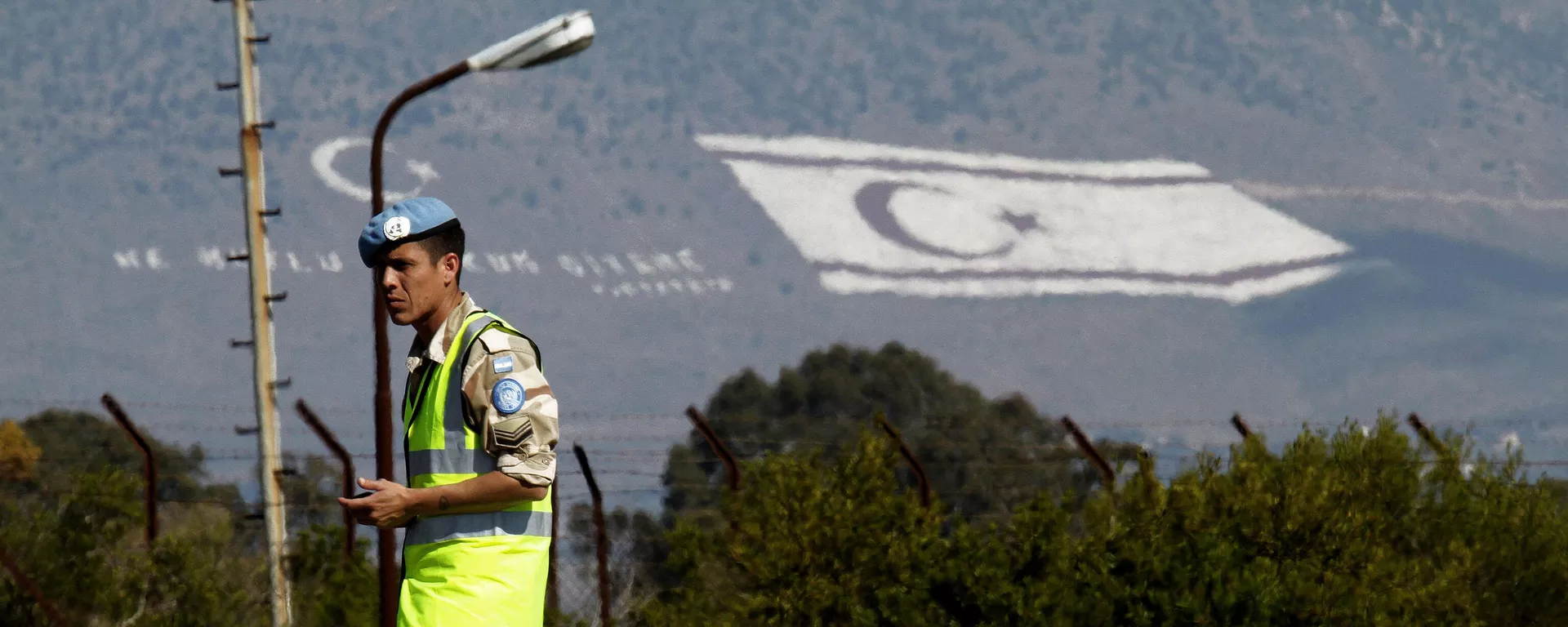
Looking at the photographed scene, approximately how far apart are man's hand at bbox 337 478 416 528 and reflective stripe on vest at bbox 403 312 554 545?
0.31 ft

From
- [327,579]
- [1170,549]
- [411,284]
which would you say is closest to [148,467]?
[327,579]

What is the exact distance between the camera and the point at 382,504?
18.1ft

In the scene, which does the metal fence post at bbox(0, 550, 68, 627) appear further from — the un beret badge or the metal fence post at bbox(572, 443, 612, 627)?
the un beret badge

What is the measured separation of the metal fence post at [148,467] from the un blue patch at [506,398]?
14917 mm

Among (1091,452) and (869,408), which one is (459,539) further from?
(869,408)

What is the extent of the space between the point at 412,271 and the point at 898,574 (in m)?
18.5

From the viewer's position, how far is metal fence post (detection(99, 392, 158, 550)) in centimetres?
2011

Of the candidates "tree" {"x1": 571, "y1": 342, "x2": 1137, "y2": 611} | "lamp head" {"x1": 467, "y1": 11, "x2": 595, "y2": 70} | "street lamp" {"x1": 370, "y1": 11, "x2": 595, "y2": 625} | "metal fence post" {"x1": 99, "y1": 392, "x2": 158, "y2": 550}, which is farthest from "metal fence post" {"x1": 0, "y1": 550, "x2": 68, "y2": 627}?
"tree" {"x1": 571, "y1": 342, "x2": 1137, "y2": 611}

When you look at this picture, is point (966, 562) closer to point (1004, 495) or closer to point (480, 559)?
point (480, 559)

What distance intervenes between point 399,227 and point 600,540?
15.6 m

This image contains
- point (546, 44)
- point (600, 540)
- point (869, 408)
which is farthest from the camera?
point (869, 408)

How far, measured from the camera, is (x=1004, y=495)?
329 ft

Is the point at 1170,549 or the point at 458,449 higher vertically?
the point at 458,449

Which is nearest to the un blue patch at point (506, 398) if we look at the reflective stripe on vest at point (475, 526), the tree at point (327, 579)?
the reflective stripe on vest at point (475, 526)
